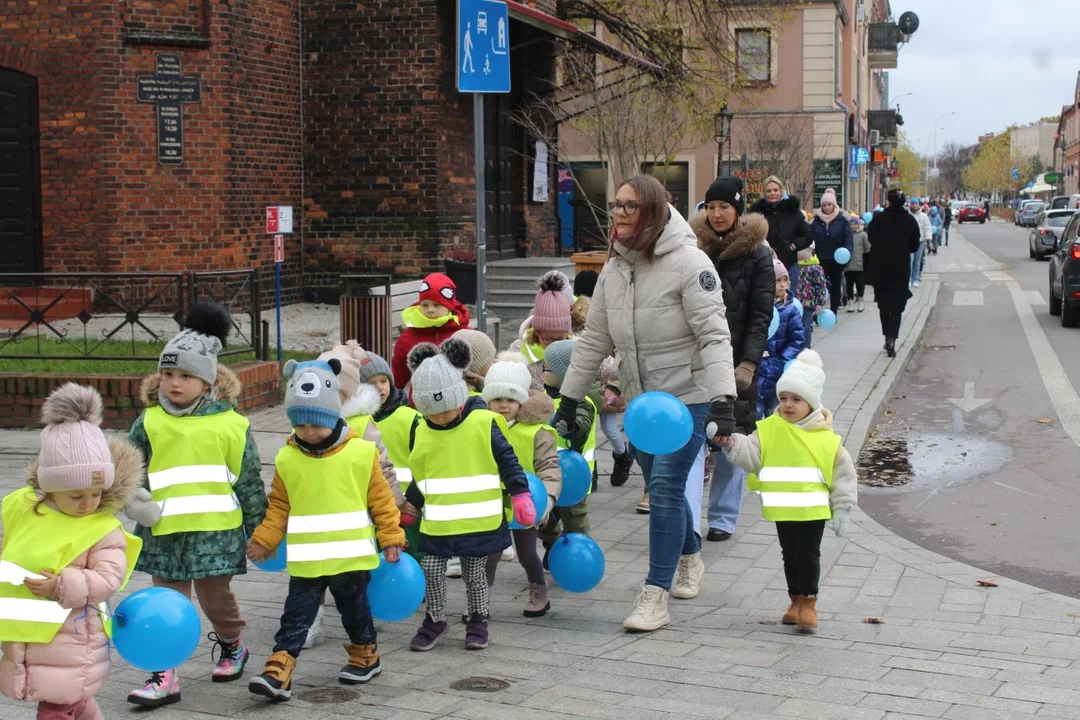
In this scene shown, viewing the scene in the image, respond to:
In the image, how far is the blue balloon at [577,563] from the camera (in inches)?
241

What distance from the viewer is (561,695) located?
5.08 meters

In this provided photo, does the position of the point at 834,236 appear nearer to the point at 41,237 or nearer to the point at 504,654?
the point at 41,237

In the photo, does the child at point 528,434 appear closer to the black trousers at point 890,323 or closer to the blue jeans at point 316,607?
the blue jeans at point 316,607

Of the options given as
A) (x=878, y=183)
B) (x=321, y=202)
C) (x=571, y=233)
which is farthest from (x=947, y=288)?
(x=878, y=183)

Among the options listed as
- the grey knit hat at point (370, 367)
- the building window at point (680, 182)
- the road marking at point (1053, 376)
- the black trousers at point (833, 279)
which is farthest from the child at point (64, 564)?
the building window at point (680, 182)

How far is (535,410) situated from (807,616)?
1574 mm

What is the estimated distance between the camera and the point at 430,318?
765 centimetres

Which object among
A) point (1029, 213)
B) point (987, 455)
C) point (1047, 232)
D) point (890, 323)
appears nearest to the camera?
point (987, 455)

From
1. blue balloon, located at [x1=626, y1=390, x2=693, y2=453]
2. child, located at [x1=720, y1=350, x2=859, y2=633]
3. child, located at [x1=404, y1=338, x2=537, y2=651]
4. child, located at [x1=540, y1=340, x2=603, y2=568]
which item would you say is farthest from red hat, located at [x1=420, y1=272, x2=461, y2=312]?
child, located at [x1=720, y1=350, x2=859, y2=633]

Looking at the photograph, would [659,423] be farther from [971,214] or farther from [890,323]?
[971,214]

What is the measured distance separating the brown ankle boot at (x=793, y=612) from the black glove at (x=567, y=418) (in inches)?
50.1

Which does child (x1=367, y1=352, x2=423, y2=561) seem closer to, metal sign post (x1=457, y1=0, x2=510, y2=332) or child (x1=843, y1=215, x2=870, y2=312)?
metal sign post (x1=457, y1=0, x2=510, y2=332)

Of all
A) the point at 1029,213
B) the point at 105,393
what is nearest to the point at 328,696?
the point at 105,393

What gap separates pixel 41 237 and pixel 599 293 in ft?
36.9
